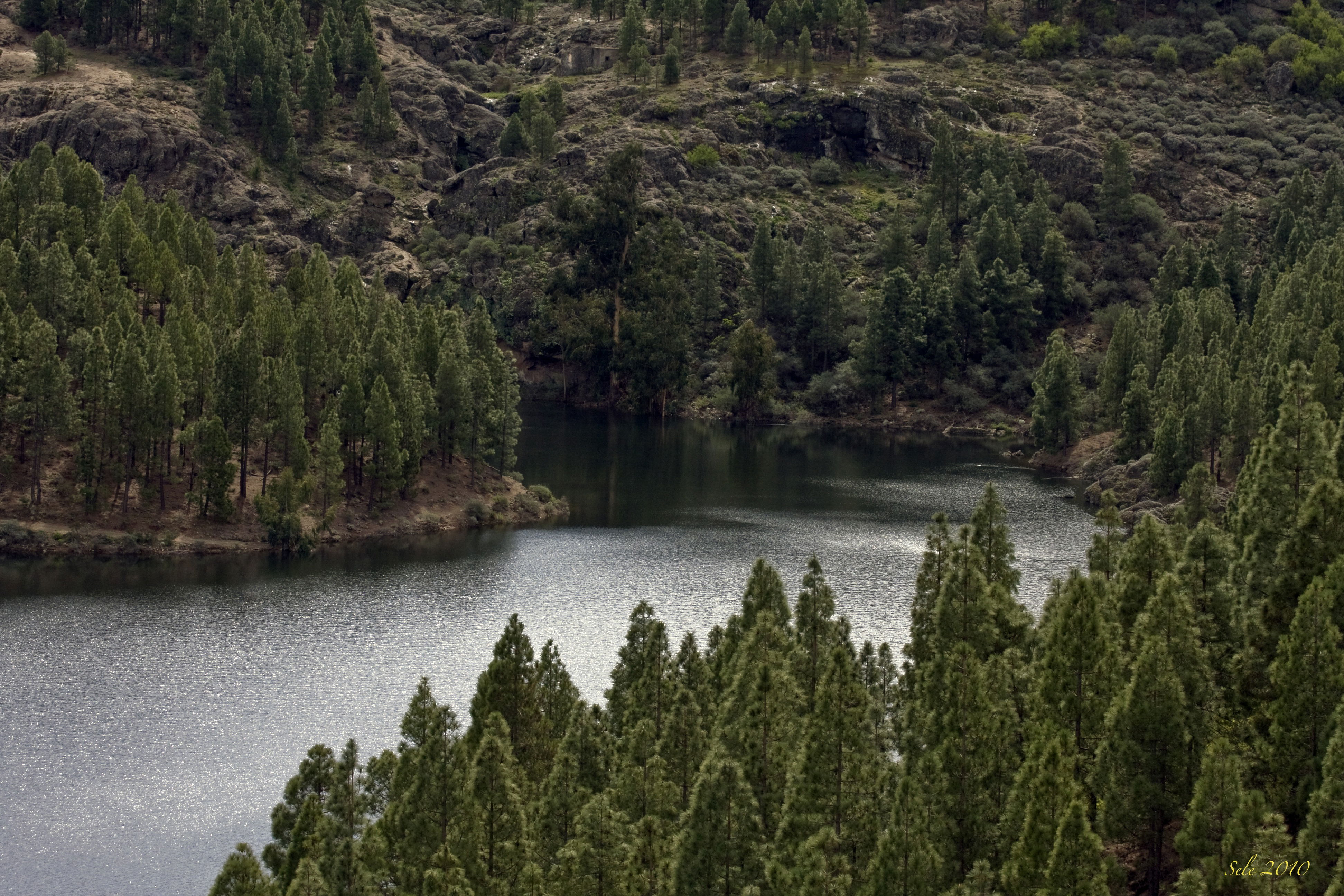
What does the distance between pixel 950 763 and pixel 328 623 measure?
54.4 meters

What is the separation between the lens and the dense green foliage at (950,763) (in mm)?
42375

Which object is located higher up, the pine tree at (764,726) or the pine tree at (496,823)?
the pine tree at (764,726)

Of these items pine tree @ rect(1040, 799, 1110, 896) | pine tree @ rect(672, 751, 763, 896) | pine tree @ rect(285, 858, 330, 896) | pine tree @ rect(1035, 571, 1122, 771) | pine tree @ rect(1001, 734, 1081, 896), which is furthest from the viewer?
pine tree @ rect(1035, 571, 1122, 771)

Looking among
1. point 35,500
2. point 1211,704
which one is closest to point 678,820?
point 1211,704

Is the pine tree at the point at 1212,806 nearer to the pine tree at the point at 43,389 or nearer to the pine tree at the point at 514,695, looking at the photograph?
the pine tree at the point at 514,695

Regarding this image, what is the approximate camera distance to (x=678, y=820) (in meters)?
46.8

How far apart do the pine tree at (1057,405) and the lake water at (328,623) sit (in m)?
12.4

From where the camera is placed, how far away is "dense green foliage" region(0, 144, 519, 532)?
114438mm

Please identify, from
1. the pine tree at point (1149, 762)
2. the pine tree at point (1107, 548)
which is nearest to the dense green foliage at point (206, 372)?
the pine tree at point (1107, 548)

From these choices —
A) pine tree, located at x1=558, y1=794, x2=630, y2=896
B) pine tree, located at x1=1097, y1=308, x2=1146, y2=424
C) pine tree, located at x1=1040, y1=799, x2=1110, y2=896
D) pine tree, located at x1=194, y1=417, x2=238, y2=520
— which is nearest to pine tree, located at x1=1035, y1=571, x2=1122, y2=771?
pine tree, located at x1=1040, y1=799, x2=1110, y2=896

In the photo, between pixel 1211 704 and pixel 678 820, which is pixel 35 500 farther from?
pixel 1211 704

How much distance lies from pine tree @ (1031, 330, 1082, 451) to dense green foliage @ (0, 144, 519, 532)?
6040 centimetres

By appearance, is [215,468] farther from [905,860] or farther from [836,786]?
[905,860]

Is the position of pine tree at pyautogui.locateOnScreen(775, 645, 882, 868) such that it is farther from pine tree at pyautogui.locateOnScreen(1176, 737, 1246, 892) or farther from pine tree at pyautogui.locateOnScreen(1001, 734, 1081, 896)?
pine tree at pyautogui.locateOnScreen(1176, 737, 1246, 892)
